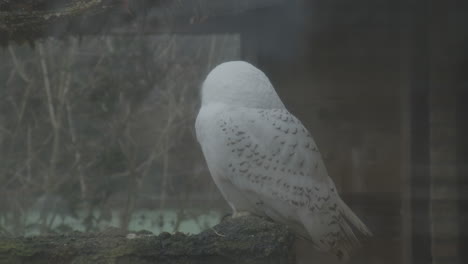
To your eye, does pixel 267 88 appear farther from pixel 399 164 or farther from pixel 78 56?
pixel 78 56

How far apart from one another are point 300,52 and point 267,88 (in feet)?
0.68

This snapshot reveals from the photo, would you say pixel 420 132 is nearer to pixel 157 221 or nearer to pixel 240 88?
pixel 240 88

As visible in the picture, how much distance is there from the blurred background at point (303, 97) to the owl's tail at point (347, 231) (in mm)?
77

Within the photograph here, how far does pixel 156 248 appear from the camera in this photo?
87 cm

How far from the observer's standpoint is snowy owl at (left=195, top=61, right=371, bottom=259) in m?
1.03

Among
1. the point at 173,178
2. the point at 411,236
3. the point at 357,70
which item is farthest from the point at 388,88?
the point at 173,178

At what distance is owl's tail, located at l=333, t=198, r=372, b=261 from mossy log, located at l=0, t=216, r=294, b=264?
0.73 ft

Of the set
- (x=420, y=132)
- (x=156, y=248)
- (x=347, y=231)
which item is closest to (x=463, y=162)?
(x=420, y=132)

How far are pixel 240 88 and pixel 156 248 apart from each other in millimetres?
314

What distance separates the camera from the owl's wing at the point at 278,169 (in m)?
1.03

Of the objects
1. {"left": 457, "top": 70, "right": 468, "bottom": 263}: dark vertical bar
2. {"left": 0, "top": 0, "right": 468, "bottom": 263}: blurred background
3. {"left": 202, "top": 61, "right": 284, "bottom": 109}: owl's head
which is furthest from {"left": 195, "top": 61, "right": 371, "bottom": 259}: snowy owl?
{"left": 457, "top": 70, "right": 468, "bottom": 263}: dark vertical bar

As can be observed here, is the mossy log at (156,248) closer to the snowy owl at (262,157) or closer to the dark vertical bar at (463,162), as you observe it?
the snowy owl at (262,157)

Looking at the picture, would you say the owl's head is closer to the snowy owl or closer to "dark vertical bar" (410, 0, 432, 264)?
the snowy owl

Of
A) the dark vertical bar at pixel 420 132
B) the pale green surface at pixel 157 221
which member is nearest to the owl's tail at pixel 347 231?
the dark vertical bar at pixel 420 132
